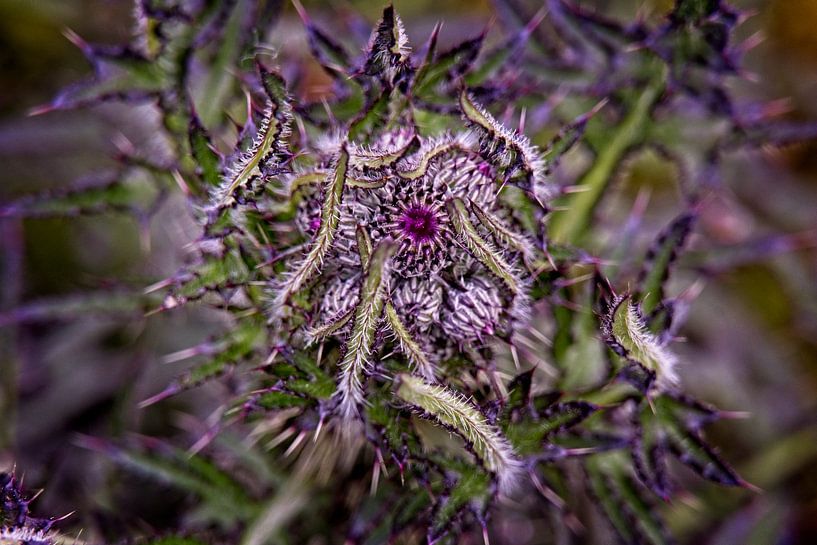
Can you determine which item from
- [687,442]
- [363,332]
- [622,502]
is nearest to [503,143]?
[363,332]

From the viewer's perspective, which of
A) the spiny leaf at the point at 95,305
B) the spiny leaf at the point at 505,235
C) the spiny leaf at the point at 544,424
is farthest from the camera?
the spiny leaf at the point at 95,305

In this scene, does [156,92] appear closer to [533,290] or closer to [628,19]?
[533,290]

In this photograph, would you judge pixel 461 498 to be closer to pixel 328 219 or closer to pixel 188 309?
pixel 328 219

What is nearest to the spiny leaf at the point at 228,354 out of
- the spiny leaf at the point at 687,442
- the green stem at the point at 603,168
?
the green stem at the point at 603,168

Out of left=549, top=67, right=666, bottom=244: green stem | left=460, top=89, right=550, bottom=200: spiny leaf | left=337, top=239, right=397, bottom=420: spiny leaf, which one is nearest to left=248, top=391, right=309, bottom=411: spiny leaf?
left=337, top=239, right=397, bottom=420: spiny leaf

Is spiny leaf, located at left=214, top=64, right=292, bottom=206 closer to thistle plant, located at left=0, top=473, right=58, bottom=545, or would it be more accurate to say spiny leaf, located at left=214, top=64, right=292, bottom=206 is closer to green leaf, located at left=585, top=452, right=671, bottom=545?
thistle plant, located at left=0, top=473, right=58, bottom=545

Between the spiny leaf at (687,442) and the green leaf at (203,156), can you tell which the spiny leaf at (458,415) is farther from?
the green leaf at (203,156)
